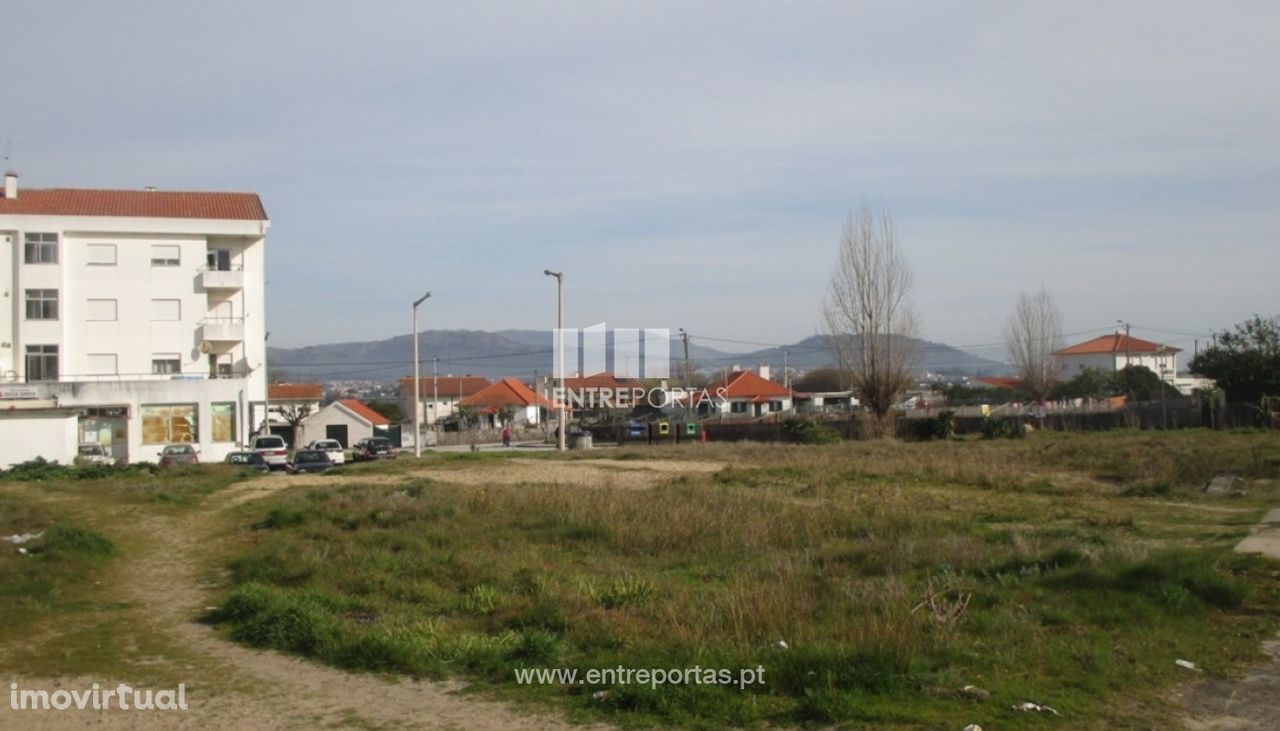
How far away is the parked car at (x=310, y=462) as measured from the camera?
4166 cm

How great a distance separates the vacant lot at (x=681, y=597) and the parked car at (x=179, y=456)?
60.0 feet

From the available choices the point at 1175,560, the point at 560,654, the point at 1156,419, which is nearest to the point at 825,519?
the point at 1175,560

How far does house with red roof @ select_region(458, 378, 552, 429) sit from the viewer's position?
108m

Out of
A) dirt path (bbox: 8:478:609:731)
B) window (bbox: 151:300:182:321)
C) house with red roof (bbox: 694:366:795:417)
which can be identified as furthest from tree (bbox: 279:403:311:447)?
dirt path (bbox: 8:478:609:731)

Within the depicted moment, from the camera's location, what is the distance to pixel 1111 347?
123 meters

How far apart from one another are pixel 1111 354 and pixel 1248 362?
65494 mm

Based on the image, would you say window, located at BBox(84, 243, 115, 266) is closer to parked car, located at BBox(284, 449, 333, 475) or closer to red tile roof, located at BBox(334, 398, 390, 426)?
parked car, located at BBox(284, 449, 333, 475)

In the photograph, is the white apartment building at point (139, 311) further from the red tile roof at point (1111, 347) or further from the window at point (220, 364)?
the red tile roof at point (1111, 347)

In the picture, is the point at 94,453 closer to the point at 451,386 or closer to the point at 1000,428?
the point at 1000,428

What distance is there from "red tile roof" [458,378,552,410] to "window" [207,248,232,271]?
5061cm

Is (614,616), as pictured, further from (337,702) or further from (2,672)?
(2,672)

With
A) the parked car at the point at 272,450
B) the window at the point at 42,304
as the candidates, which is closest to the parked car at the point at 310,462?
the parked car at the point at 272,450

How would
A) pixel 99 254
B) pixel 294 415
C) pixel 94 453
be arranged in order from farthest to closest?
pixel 294 415 < pixel 99 254 < pixel 94 453

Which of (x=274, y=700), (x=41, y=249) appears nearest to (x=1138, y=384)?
(x=41, y=249)
